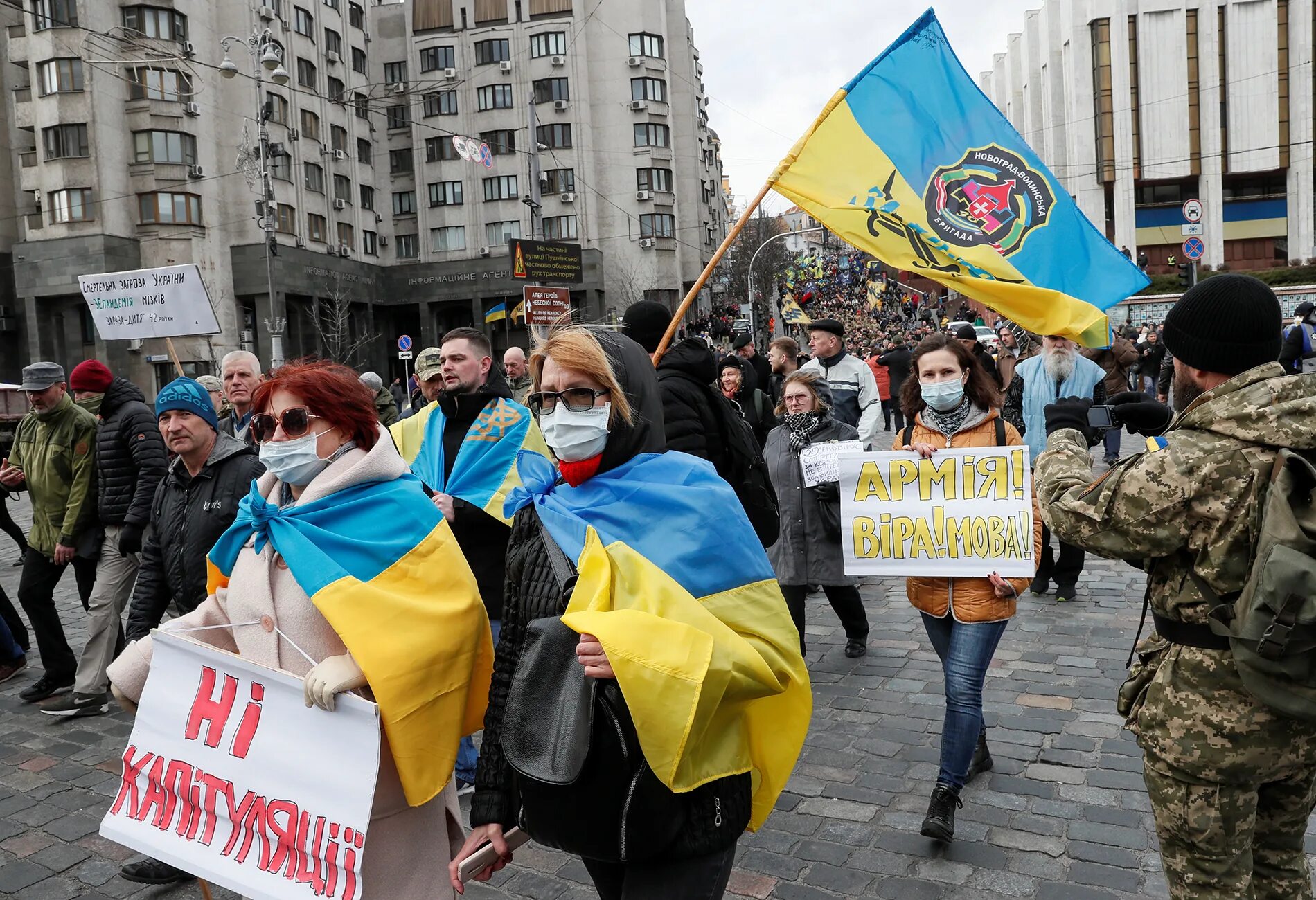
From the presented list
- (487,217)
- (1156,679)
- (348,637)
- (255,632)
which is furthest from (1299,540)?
(487,217)

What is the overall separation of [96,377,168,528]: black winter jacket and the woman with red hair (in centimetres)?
334

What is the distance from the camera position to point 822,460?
6.23 metres

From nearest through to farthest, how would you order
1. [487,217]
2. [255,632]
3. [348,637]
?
[348,637] → [255,632] → [487,217]

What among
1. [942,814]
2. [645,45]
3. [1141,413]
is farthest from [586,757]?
[645,45]

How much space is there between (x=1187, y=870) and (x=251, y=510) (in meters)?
2.80

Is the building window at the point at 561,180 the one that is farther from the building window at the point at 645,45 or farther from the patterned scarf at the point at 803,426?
the patterned scarf at the point at 803,426

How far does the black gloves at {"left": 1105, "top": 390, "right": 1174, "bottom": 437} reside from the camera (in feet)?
9.07

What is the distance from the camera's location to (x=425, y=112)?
58219 mm

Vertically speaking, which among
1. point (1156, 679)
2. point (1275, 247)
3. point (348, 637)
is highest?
point (1275, 247)

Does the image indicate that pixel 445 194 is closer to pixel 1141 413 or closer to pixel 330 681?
pixel 330 681

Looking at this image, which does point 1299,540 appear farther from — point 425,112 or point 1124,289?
point 425,112

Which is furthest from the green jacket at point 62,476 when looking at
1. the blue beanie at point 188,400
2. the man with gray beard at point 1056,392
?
the man with gray beard at point 1056,392

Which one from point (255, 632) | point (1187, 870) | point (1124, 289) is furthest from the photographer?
point (1124, 289)

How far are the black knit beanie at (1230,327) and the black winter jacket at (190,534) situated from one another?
347 cm
